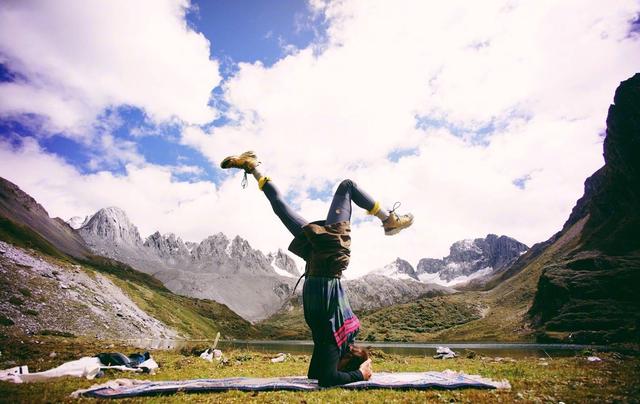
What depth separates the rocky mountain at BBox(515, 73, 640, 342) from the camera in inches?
4422

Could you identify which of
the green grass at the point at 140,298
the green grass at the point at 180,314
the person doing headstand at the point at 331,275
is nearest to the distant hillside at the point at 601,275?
the person doing headstand at the point at 331,275

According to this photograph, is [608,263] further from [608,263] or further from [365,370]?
[365,370]

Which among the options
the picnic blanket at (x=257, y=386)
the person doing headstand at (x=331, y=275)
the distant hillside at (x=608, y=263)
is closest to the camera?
the picnic blanket at (x=257, y=386)

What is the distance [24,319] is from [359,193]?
150 ft

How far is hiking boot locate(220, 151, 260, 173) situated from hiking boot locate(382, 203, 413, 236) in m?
4.00

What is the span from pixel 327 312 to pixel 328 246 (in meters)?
1.60

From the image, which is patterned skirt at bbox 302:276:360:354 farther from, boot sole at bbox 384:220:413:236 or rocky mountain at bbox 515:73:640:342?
rocky mountain at bbox 515:73:640:342

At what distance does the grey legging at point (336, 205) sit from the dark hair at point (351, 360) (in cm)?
336

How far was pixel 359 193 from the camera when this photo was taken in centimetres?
912

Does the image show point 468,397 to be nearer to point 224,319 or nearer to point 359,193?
point 359,193

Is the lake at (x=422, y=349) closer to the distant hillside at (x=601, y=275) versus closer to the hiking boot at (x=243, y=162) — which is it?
the hiking boot at (x=243, y=162)

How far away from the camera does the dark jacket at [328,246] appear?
Answer: 873 cm

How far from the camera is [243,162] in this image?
988 centimetres

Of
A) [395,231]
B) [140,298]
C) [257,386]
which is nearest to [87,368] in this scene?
[257,386]
